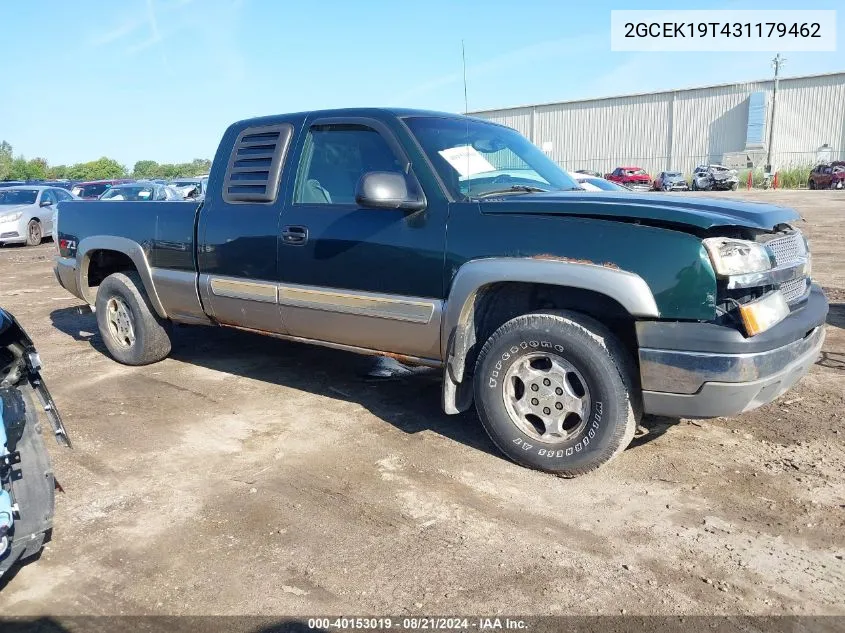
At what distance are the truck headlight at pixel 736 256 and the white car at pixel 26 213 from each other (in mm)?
17586

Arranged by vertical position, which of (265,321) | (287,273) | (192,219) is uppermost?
(192,219)

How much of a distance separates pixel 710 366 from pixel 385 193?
1855 mm

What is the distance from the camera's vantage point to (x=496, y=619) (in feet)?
8.41

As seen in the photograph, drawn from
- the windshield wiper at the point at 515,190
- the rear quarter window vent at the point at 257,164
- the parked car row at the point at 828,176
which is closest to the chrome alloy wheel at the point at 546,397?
the windshield wiper at the point at 515,190

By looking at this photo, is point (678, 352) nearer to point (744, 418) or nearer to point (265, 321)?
point (744, 418)

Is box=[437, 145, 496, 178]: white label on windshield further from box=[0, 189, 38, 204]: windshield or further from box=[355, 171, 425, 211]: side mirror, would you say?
box=[0, 189, 38, 204]: windshield

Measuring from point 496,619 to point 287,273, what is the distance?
2.66 meters

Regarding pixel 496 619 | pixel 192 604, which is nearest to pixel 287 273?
pixel 192 604

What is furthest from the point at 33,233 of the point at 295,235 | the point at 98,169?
the point at 98,169

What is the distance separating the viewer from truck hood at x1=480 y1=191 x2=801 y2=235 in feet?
10.7

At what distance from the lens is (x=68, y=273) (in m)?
6.22

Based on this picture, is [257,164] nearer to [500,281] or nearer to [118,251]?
[118,251]

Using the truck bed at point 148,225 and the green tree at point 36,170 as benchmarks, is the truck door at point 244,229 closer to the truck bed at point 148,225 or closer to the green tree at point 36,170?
the truck bed at point 148,225

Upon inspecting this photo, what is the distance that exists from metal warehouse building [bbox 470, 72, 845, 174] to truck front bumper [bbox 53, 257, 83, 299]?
48551mm
